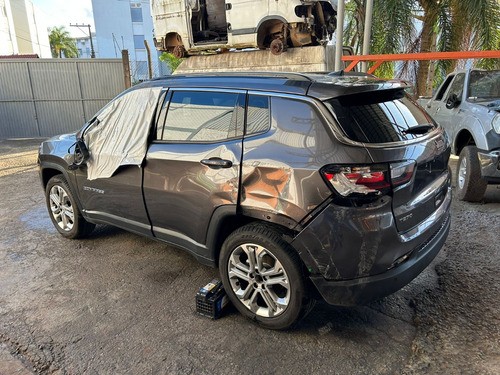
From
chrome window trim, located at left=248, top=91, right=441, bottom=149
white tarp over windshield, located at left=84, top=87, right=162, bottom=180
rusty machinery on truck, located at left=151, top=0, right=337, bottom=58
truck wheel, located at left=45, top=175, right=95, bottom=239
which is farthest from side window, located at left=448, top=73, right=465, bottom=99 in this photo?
truck wheel, located at left=45, top=175, right=95, bottom=239

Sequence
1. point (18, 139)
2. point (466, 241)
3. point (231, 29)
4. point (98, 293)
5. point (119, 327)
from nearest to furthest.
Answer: point (119, 327), point (98, 293), point (466, 241), point (231, 29), point (18, 139)

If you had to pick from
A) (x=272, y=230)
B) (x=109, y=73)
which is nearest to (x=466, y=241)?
(x=272, y=230)

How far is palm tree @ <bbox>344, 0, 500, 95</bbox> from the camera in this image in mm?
9484

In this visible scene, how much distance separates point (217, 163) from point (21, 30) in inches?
2127

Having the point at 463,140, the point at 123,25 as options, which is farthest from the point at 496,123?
the point at 123,25

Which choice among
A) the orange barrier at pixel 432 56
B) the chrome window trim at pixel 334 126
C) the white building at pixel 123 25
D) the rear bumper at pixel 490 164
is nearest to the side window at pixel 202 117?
the chrome window trim at pixel 334 126

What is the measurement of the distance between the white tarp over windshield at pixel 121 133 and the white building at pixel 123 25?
42889 millimetres

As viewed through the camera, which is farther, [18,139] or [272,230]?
[18,139]

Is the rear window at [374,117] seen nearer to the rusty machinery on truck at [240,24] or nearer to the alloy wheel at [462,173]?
the alloy wheel at [462,173]

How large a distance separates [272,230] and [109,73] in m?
12.9

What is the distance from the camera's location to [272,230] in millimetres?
2576

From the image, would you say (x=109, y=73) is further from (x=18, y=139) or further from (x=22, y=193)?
(x=22, y=193)

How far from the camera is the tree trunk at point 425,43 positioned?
10.9 metres

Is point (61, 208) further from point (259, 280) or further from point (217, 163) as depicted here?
point (259, 280)
